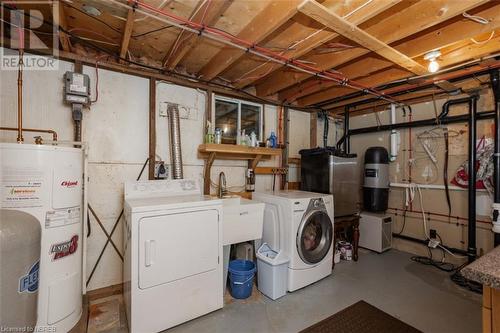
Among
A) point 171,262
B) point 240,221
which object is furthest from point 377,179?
point 171,262

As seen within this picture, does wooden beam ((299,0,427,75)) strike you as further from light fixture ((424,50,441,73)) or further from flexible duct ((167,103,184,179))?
flexible duct ((167,103,184,179))

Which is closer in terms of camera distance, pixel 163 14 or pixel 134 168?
pixel 163 14

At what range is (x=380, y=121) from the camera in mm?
3992

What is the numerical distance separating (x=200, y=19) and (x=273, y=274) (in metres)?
2.40

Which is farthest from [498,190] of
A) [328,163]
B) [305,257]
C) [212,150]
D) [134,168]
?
[134,168]

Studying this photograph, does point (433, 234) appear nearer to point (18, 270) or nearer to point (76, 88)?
point (18, 270)

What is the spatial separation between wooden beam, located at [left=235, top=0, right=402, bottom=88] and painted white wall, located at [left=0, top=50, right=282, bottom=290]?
1102 millimetres

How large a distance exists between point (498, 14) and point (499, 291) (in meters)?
2.01

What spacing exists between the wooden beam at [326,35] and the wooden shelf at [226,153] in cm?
92

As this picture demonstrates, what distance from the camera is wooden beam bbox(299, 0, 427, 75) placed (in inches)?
58.2

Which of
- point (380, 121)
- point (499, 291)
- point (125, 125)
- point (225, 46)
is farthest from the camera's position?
point (380, 121)

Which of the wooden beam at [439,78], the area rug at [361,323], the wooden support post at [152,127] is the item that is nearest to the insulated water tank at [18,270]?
the wooden support post at [152,127]

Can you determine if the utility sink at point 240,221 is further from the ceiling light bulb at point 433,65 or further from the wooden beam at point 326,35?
the ceiling light bulb at point 433,65

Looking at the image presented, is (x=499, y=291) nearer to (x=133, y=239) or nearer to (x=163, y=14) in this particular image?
(x=133, y=239)
